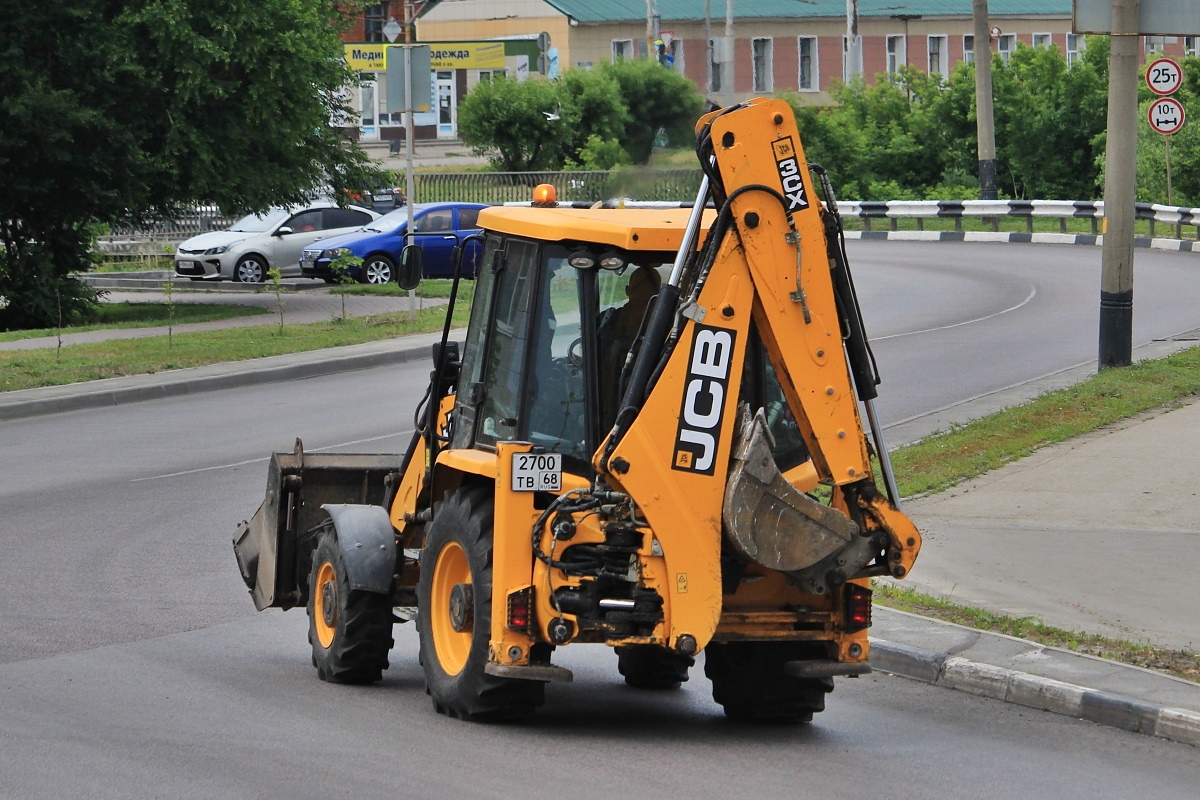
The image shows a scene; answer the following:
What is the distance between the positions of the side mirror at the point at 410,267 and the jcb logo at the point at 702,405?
7.67 ft

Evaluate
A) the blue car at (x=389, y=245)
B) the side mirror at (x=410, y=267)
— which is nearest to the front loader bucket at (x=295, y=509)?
the side mirror at (x=410, y=267)

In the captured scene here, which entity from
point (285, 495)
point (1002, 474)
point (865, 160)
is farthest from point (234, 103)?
point (865, 160)

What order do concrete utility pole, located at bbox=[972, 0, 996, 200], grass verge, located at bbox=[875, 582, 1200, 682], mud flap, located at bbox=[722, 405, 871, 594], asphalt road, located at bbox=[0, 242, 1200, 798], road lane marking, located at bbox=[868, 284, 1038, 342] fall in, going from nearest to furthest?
asphalt road, located at bbox=[0, 242, 1200, 798]
mud flap, located at bbox=[722, 405, 871, 594]
grass verge, located at bbox=[875, 582, 1200, 682]
road lane marking, located at bbox=[868, 284, 1038, 342]
concrete utility pole, located at bbox=[972, 0, 996, 200]

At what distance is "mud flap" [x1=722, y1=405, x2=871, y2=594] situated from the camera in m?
6.39

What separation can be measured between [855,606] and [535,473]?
4.72 ft

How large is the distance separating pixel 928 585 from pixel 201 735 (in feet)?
14.8

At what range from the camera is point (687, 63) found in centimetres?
798

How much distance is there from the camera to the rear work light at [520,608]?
6.66 metres

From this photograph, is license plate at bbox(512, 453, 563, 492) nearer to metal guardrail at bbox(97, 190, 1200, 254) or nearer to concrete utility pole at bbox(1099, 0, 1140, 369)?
concrete utility pole at bbox(1099, 0, 1140, 369)

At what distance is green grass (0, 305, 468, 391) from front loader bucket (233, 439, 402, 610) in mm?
11095

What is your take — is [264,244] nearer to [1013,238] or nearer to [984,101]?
[1013,238]

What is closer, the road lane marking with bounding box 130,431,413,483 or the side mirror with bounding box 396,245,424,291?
the side mirror with bounding box 396,245,424,291

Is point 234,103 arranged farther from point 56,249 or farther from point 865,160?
point 865,160

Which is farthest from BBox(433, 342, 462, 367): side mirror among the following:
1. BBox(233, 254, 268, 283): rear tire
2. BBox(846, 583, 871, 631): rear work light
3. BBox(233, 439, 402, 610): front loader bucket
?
BBox(233, 254, 268, 283): rear tire
